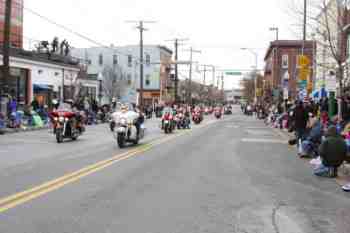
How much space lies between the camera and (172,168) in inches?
515

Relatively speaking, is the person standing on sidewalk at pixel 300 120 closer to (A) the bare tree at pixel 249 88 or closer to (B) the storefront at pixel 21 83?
(B) the storefront at pixel 21 83

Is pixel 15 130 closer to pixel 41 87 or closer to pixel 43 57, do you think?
pixel 41 87

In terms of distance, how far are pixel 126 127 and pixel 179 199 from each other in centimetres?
963

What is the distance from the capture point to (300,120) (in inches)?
734

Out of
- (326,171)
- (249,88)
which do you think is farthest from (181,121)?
(249,88)

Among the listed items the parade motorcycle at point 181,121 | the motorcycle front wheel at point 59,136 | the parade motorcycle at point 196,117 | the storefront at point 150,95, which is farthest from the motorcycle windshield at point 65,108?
the storefront at point 150,95

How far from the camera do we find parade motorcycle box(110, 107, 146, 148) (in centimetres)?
1817

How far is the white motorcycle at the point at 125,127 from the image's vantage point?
715 inches

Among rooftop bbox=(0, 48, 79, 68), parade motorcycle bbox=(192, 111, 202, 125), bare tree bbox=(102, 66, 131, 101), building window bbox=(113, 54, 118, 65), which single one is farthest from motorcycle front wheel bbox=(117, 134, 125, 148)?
building window bbox=(113, 54, 118, 65)

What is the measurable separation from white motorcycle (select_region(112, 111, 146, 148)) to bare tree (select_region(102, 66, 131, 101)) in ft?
176

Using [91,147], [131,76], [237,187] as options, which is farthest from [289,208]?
[131,76]

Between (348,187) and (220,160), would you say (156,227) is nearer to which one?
(348,187)

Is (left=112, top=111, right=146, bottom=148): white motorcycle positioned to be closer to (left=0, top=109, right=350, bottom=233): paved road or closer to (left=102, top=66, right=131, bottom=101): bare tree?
(left=0, top=109, right=350, bottom=233): paved road

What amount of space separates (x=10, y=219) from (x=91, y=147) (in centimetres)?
1095
